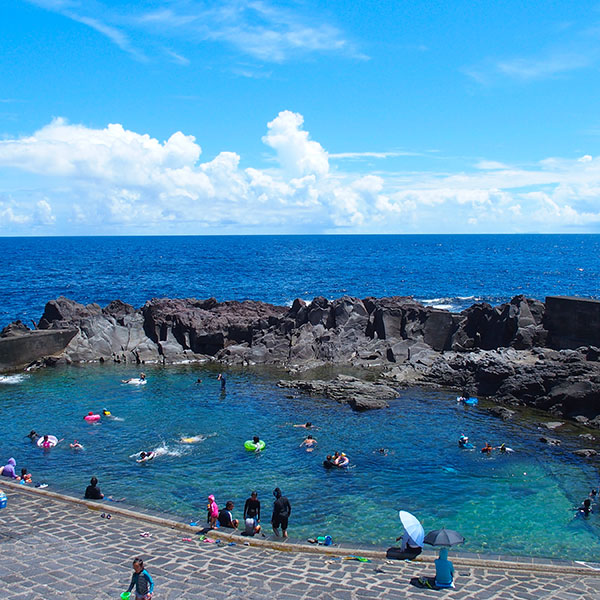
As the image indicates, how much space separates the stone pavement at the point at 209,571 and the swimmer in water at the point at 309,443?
35.1ft

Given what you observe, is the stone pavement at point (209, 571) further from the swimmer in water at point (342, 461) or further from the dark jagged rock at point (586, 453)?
the dark jagged rock at point (586, 453)

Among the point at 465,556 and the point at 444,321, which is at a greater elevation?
the point at 444,321

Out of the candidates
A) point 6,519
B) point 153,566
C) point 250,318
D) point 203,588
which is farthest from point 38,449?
point 250,318

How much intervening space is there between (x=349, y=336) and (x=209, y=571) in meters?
35.2

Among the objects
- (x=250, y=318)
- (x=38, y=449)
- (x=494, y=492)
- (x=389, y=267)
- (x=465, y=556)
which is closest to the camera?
(x=465, y=556)

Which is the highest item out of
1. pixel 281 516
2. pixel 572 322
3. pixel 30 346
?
pixel 572 322

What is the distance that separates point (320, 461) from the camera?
28.3 metres

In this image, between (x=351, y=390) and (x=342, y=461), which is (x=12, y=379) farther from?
(x=342, y=461)

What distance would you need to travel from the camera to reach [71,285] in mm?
107750

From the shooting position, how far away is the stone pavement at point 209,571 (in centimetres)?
1556

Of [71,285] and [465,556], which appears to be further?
[71,285]

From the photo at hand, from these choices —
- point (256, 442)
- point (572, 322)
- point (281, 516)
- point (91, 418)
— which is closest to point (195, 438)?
point (256, 442)

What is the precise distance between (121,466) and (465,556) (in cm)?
1613

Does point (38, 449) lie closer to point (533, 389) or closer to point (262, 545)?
point (262, 545)
